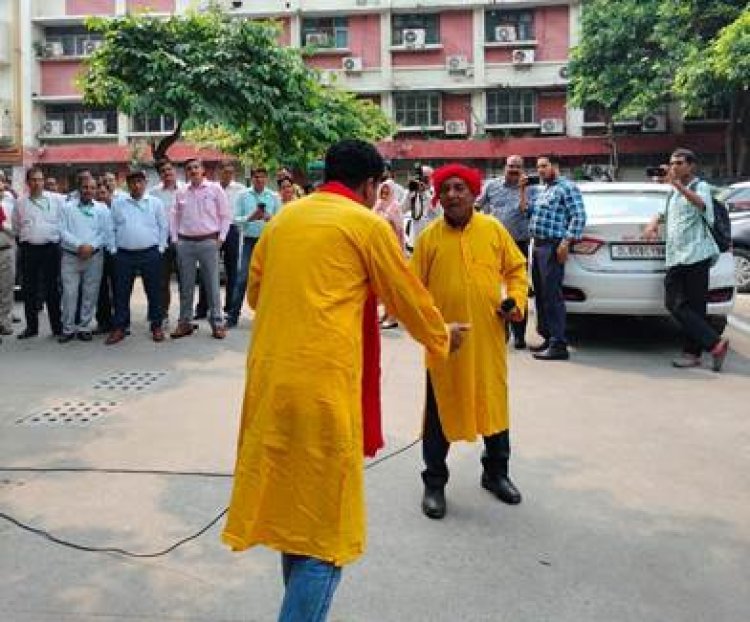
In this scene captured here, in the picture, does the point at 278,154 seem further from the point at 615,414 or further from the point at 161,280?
the point at 615,414

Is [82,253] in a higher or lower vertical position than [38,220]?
lower

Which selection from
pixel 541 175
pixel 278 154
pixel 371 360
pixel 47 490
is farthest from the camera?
pixel 278 154

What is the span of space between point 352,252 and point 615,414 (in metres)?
3.87

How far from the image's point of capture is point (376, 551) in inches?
147

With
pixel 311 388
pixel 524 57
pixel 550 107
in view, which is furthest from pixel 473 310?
pixel 550 107

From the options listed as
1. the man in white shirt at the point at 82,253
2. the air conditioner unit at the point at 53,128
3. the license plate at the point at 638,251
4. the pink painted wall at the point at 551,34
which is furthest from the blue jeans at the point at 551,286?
the air conditioner unit at the point at 53,128

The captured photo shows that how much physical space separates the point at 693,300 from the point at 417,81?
25000 mm

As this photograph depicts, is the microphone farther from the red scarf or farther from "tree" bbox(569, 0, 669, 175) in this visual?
"tree" bbox(569, 0, 669, 175)

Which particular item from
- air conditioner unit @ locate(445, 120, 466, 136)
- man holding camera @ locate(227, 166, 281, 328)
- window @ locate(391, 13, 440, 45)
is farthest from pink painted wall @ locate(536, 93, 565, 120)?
man holding camera @ locate(227, 166, 281, 328)

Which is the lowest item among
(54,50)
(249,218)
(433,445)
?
(433,445)

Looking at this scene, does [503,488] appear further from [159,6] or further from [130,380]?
[159,6]

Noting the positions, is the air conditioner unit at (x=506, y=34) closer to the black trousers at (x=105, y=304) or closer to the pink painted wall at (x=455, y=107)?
the pink painted wall at (x=455, y=107)

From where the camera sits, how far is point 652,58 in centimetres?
2538

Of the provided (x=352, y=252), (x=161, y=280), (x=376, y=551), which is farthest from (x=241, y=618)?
(x=161, y=280)
